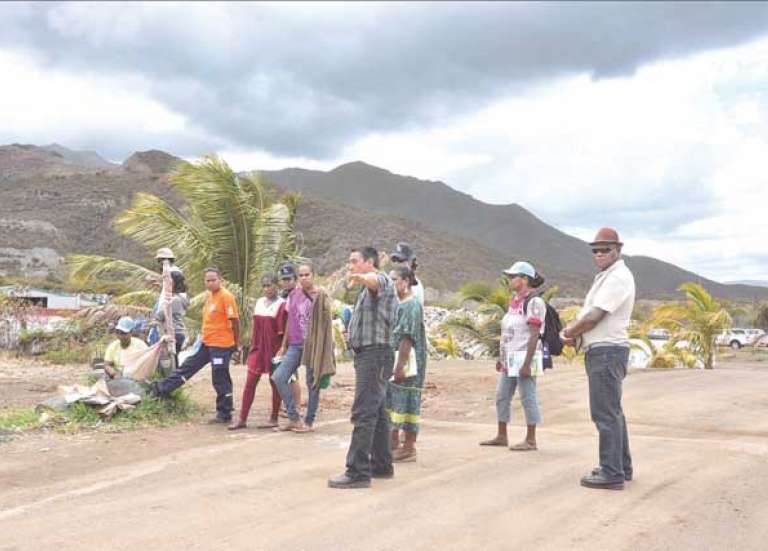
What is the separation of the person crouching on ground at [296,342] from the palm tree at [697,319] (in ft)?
35.1

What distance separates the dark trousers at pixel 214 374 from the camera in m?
9.39

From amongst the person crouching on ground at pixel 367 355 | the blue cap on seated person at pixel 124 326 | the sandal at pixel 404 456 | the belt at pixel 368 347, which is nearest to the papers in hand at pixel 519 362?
the sandal at pixel 404 456

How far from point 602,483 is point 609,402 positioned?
2.00 ft

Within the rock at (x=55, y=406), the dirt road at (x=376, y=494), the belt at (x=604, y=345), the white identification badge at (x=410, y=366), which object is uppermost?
the belt at (x=604, y=345)

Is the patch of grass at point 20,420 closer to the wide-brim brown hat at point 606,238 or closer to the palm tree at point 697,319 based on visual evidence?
the wide-brim brown hat at point 606,238

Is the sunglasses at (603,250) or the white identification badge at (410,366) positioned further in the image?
the white identification badge at (410,366)

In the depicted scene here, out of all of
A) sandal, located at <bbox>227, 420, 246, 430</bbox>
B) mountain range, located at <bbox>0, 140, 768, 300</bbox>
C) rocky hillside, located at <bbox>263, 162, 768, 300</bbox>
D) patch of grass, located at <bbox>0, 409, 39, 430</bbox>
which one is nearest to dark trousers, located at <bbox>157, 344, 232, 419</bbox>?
sandal, located at <bbox>227, 420, 246, 430</bbox>

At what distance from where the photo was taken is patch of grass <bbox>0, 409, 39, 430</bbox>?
29.6ft

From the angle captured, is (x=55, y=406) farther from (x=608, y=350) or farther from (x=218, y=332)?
(x=608, y=350)

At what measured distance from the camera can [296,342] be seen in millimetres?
8961

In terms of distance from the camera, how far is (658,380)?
542 inches

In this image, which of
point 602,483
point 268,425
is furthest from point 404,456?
point 268,425

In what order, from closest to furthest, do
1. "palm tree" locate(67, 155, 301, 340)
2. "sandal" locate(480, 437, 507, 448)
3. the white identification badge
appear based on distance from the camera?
the white identification badge
"sandal" locate(480, 437, 507, 448)
"palm tree" locate(67, 155, 301, 340)

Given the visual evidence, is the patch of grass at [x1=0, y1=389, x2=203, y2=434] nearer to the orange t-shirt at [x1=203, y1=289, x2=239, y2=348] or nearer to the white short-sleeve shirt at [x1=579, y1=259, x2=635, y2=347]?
the orange t-shirt at [x1=203, y1=289, x2=239, y2=348]
